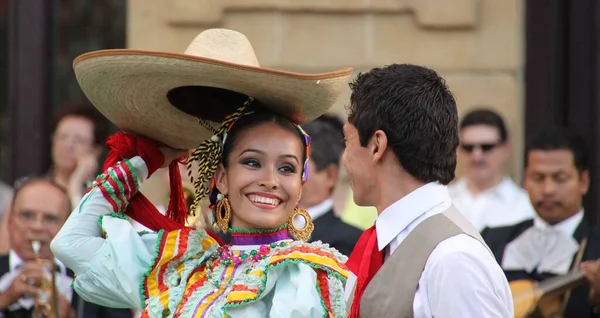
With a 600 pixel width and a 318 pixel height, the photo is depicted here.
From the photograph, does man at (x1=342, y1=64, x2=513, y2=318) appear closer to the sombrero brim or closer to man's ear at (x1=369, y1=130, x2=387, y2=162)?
man's ear at (x1=369, y1=130, x2=387, y2=162)

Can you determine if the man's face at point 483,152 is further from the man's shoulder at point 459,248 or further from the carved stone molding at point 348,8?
the man's shoulder at point 459,248

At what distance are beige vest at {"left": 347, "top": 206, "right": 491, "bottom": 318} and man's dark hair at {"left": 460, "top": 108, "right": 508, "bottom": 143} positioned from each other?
137 inches

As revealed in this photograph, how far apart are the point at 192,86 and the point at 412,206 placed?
0.98 metres

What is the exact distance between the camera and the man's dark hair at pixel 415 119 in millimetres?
3496

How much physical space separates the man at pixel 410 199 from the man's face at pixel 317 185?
259cm

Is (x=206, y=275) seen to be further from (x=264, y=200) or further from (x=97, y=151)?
(x=97, y=151)

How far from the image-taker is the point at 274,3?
7434 millimetres

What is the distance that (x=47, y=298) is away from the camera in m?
5.90

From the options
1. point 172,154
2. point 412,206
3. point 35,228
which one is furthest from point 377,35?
point 412,206

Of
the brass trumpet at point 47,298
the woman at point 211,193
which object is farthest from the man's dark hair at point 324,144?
the woman at point 211,193

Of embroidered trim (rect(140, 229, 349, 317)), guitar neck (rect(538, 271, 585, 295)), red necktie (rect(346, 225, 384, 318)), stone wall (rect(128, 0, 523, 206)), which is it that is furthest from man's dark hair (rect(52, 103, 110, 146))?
red necktie (rect(346, 225, 384, 318))

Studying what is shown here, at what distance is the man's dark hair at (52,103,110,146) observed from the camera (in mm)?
7270

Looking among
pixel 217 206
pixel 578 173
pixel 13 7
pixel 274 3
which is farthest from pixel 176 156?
pixel 13 7

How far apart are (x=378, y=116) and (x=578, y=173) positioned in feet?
10.1
